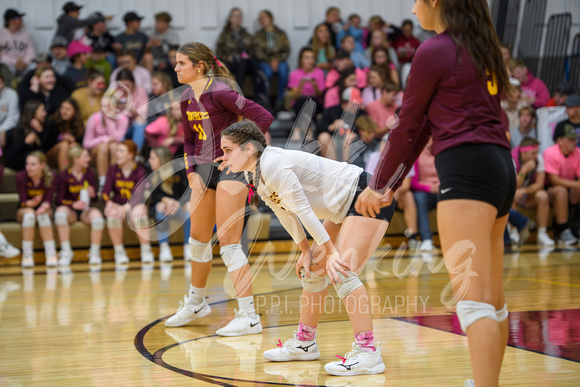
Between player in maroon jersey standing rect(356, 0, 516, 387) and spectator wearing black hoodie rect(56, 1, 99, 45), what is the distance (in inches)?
331

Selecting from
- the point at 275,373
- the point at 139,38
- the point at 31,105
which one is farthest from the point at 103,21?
the point at 275,373

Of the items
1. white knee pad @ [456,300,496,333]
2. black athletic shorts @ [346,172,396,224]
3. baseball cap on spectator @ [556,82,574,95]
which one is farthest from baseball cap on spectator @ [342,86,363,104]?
white knee pad @ [456,300,496,333]

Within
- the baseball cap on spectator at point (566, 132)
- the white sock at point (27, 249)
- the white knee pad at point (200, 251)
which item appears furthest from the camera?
the baseball cap on spectator at point (566, 132)

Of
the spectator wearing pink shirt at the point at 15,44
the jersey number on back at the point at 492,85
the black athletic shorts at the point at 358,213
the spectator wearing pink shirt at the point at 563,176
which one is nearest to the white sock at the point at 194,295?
the black athletic shorts at the point at 358,213

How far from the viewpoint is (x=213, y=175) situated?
4039 mm

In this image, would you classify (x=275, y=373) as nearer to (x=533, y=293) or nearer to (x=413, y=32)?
(x=533, y=293)

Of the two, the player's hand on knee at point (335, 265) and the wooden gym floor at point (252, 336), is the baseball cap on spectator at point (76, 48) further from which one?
the player's hand on knee at point (335, 265)

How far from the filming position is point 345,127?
8.70 m

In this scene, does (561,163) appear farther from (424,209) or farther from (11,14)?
(11,14)

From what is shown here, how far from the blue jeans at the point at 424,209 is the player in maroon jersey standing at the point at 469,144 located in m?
5.77

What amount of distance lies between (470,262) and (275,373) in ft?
4.01

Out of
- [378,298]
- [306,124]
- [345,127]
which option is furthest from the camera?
[306,124]

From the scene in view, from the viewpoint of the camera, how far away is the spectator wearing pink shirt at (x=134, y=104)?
8.55 m

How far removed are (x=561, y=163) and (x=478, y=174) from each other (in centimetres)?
719
